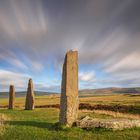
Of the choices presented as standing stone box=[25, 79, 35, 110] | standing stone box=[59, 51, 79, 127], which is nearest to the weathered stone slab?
standing stone box=[59, 51, 79, 127]

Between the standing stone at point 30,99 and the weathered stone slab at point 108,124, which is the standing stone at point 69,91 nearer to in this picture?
the weathered stone slab at point 108,124

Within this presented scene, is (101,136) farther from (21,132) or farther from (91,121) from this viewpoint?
(21,132)

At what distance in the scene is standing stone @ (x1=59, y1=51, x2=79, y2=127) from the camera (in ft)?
70.8

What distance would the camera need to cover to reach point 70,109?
2177 centimetres

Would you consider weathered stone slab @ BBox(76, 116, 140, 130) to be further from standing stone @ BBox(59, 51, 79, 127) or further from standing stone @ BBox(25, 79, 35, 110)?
standing stone @ BBox(25, 79, 35, 110)

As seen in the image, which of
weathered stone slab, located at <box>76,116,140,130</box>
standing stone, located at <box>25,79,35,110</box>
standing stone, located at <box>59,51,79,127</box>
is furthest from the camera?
standing stone, located at <box>25,79,35,110</box>

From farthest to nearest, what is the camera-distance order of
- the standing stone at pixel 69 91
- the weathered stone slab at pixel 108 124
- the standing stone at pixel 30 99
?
the standing stone at pixel 30 99 → the standing stone at pixel 69 91 → the weathered stone slab at pixel 108 124

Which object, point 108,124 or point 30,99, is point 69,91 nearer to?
point 108,124

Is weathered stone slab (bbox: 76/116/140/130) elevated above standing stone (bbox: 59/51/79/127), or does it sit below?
below

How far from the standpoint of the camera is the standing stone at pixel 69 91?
21594 mm

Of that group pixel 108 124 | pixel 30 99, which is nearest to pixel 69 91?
pixel 108 124

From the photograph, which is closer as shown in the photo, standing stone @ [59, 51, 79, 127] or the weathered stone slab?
the weathered stone slab

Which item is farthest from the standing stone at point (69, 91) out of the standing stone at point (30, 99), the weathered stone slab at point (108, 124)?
the standing stone at point (30, 99)

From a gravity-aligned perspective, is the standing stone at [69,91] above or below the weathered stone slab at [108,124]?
above
